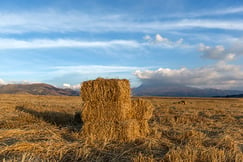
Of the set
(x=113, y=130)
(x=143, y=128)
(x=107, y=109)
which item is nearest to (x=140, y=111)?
(x=143, y=128)

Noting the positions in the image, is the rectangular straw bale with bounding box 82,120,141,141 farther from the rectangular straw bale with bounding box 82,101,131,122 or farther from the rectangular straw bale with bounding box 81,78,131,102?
the rectangular straw bale with bounding box 81,78,131,102

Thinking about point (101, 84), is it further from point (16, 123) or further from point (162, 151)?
point (16, 123)

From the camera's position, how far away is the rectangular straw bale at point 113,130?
7613mm

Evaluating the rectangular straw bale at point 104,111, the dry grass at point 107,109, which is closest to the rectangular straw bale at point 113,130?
the dry grass at point 107,109

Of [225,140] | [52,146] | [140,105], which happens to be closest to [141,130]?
[140,105]

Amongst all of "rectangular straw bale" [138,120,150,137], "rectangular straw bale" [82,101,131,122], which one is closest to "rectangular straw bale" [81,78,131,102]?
"rectangular straw bale" [82,101,131,122]

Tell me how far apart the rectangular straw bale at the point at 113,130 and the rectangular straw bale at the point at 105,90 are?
775 mm

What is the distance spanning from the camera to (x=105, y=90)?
8180 mm

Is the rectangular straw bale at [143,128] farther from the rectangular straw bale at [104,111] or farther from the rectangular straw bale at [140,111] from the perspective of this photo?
the rectangular straw bale at [104,111]

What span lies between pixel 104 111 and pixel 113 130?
27.8 inches

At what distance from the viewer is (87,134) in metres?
7.85

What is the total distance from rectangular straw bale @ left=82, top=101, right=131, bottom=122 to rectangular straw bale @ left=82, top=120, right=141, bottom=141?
0.24m

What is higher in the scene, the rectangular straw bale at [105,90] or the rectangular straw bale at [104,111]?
the rectangular straw bale at [105,90]

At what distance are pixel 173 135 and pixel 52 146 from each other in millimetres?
3887
